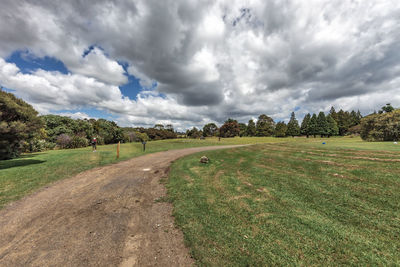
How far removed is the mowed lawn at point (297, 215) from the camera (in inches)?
130

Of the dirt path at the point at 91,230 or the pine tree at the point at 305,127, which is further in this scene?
the pine tree at the point at 305,127

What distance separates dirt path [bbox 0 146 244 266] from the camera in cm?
331

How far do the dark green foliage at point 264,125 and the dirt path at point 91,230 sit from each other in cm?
8722

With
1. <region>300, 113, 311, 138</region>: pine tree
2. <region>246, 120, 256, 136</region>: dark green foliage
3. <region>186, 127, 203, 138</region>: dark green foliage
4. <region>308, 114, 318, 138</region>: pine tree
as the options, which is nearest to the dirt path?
<region>308, 114, 318, 138</region>: pine tree

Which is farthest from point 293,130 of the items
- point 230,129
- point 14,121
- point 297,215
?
point 14,121

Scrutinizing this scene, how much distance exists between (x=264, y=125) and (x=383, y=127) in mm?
56583

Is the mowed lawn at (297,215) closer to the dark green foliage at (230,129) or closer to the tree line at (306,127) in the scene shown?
the tree line at (306,127)

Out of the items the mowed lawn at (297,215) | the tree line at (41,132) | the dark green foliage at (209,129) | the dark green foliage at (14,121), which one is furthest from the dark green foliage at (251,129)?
the dark green foliage at (14,121)

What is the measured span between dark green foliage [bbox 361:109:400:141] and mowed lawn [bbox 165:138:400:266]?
31.3 meters

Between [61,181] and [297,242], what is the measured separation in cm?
1222

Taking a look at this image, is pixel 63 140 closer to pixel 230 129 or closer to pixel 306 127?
pixel 230 129

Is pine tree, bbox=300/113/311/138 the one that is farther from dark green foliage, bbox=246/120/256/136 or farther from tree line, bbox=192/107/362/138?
dark green foliage, bbox=246/120/256/136

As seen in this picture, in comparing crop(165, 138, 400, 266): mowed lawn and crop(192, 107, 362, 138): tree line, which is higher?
crop(192, 107, 362, 138): tree line

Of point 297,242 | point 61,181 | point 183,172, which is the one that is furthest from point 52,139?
point 297,242
